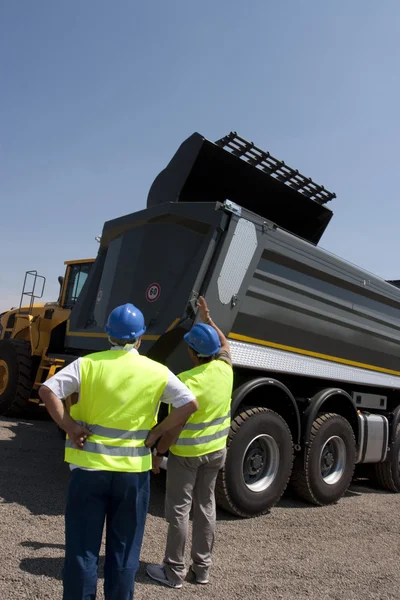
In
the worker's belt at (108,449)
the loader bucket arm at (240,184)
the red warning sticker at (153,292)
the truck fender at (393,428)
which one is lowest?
the truck fender at (393,428)

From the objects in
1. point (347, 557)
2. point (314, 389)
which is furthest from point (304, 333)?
point (347, 557)

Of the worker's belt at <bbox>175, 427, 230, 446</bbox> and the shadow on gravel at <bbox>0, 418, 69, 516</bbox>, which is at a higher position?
the worker's belt at <bbox>175, 427, 230, 446</bbox>

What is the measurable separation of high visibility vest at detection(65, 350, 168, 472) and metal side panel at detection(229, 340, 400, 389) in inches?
86.4

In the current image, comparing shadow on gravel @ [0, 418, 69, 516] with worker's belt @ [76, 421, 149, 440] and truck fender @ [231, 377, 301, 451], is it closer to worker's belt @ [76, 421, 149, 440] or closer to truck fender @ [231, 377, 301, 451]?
truck fender @ [231, 377, 301, 451]

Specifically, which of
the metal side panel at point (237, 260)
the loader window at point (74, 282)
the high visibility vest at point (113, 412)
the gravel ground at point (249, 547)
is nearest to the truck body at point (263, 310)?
the metal side panel at point (237, 260)

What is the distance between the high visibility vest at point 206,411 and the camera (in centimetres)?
328

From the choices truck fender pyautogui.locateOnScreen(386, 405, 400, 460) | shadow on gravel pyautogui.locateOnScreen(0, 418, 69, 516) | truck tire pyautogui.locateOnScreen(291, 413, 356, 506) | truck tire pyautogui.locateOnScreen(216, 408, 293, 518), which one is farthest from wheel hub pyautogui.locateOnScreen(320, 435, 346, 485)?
shadow on gravel pyautogui.locateOnScreen(0, 418, 69, 516)

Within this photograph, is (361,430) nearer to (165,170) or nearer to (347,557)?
(347,557)

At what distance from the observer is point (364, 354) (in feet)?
20.6

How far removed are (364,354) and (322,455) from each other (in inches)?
59.1

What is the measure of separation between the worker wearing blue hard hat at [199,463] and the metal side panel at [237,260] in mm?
909

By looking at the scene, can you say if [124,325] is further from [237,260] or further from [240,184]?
[240,184]

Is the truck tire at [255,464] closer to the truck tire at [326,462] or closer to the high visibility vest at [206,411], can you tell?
the truck tire at [326,462]

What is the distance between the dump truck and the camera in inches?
174
